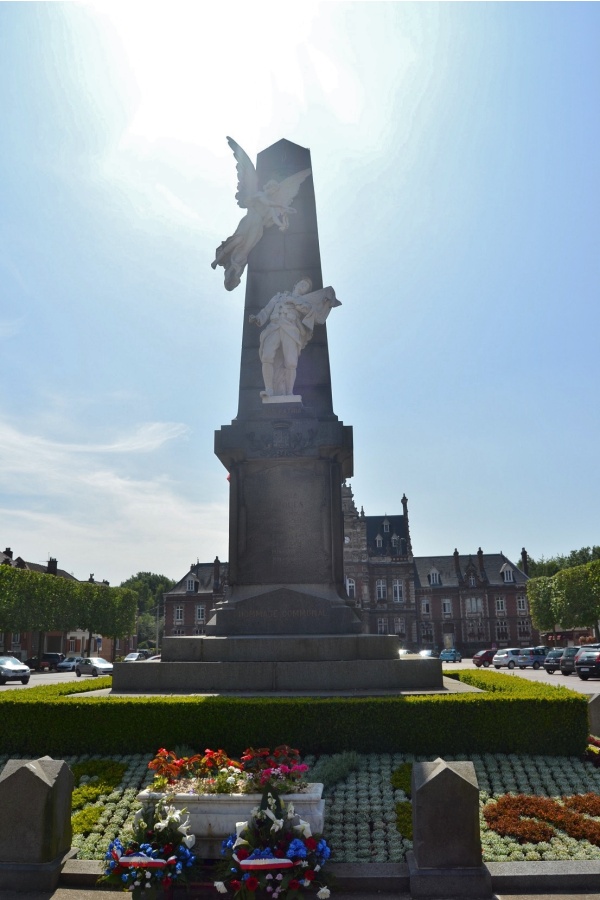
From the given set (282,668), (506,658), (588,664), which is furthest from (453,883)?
(506,658)

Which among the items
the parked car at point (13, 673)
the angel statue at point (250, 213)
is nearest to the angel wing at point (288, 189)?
the angel statue at point (250, 213)

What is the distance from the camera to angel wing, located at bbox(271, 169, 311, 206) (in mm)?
16109

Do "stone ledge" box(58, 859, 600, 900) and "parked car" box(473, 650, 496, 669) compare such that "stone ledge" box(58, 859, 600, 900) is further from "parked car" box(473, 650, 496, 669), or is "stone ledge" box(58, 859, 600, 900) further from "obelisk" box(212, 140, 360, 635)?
"parked car" box(473, 650, 496, 669)

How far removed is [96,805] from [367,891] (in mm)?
3189

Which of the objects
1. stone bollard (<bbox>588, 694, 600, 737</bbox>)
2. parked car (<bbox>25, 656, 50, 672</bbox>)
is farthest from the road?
stone bollard (<bbox>588, 694, 600, 737</bbox>)

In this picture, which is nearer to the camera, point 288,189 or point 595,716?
point 595,716

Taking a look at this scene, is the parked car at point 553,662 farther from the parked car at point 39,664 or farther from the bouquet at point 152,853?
the bouquet at point 152,853

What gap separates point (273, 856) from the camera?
554 centimetres

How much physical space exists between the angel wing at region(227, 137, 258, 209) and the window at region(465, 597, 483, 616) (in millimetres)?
73221

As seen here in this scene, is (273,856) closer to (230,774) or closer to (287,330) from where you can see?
(230,774)

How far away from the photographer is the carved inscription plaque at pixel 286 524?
13.6 m

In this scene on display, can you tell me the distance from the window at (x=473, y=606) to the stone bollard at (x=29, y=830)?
80335mm

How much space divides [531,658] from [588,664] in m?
17.8

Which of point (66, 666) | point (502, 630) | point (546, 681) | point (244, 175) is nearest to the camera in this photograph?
point (244, 175)
